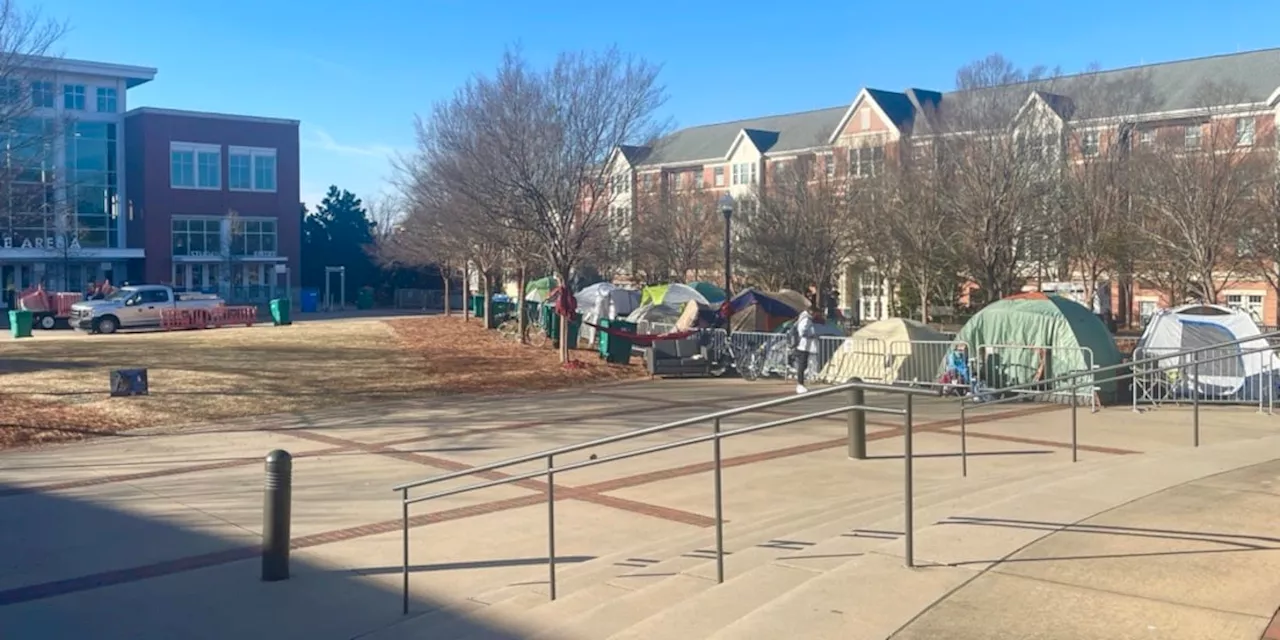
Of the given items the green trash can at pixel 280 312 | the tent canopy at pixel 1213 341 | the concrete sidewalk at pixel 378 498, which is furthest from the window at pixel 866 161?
the concrete sidewalk at pixel 378 498

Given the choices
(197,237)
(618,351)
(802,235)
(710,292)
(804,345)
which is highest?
(197,237)

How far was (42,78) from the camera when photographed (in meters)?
20.7

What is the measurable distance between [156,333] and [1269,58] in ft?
163

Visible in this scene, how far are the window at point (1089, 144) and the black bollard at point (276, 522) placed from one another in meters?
34.8

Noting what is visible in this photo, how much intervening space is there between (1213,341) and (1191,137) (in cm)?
1661

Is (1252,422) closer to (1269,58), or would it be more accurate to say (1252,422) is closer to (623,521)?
(623,521)

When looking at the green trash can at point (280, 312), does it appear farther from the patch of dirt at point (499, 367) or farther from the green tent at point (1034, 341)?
the green tent at point (1034, 341)

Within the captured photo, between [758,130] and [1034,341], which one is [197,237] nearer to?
[758,130]

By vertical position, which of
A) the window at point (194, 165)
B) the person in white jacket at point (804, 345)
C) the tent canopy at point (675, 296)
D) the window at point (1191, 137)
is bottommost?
the person in white jacket at point (804, 345)

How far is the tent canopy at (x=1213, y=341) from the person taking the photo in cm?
2014

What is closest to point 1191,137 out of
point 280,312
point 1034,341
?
point 1034,341

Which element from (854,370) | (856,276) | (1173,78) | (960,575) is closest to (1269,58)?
(1173,78)

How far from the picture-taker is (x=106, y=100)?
64125 millimetres

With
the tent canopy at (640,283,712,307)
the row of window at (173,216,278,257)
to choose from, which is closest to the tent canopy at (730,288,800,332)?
the tent canopy at (640,283,712,307)
